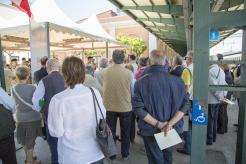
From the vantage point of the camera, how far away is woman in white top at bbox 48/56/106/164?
6.71 feet

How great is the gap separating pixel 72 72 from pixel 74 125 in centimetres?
48

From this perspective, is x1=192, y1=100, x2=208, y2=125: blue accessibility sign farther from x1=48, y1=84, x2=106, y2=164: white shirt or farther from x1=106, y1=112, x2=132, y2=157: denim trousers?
x1=106, y1=112, x2=132, y2=157: denim trousers

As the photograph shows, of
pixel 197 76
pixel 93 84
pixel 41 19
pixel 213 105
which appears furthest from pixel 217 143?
pixel 41 19

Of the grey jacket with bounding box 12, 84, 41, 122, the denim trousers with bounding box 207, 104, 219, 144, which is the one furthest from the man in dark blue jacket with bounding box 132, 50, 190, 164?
the denim trousers with bounding box 207, 104, 219, 144

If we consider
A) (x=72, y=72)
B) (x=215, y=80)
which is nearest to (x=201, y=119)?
(x=72, y=72)

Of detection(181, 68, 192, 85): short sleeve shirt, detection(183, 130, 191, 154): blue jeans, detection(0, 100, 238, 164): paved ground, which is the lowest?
detection(0, 100, 238, 164): paved ground

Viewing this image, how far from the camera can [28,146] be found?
3576 mm

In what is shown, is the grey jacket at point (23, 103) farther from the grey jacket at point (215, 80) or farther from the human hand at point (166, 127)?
the grey jacket at point (215, 80)

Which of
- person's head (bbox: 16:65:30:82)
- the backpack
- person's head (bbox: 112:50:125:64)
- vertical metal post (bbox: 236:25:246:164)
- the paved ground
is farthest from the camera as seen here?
the paved ground

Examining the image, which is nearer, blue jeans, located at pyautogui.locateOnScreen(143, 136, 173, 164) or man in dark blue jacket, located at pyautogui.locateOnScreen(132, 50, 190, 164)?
man in dark blue jacket, located at pyautogui.locateOnScreen(132, 50, 190, 164)

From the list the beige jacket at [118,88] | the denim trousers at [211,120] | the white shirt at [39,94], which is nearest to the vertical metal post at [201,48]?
the beige jacket at [118,88]

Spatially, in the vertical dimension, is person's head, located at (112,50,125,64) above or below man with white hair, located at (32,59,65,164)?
above

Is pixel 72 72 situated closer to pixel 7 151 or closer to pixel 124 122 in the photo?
pixel 7 151

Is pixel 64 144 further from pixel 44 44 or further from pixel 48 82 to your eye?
pixel 44 44
